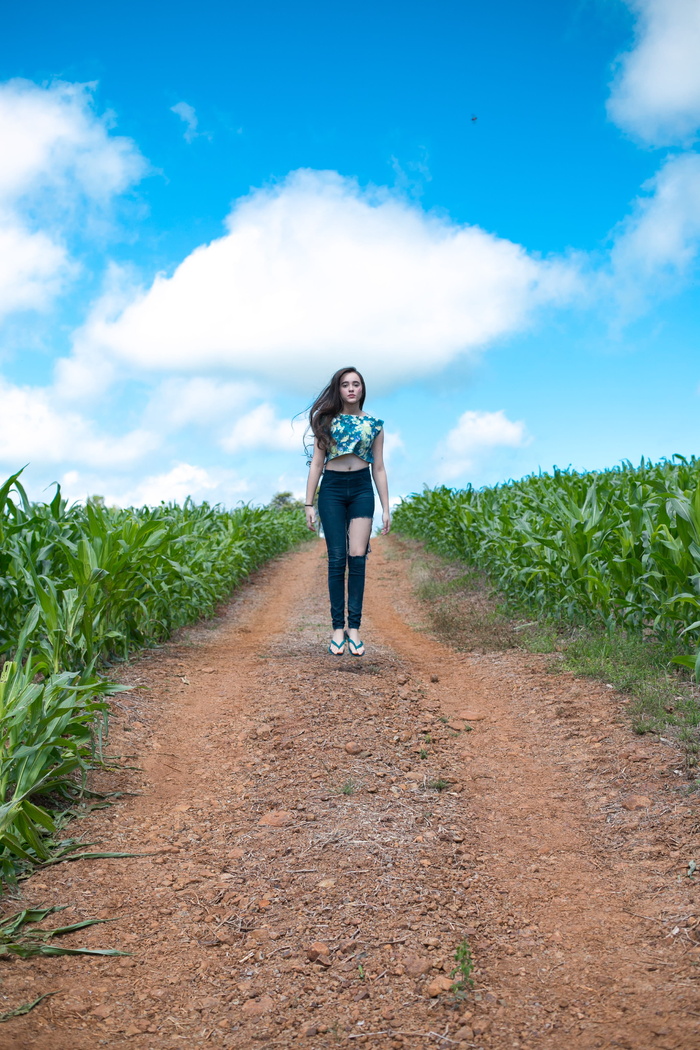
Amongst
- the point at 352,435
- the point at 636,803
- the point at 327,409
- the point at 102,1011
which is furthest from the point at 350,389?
the point at 102,1011

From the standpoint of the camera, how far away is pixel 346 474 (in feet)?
21.0

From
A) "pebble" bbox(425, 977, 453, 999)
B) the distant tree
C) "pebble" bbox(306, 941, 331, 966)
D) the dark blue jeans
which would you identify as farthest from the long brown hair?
the distant tree

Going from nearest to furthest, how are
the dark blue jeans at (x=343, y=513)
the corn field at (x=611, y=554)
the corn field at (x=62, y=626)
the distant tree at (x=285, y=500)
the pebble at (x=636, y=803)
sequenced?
the corn field at (x=62, y=626)
the pebble at (x=636, y=803)
the corn field at (x=611, y=554)
the dark blue jeans at (x=343, y=513)
the distant tree at (x=285, y=500)

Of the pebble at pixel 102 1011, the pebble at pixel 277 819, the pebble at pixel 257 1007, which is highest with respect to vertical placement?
the pebble at pixel 277 819

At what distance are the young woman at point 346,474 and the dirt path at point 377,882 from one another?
1111 mm

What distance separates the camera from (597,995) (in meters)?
2.71

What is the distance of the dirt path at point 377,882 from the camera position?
2.60 m

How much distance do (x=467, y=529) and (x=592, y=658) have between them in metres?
6.67

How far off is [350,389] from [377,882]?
405 centimetres

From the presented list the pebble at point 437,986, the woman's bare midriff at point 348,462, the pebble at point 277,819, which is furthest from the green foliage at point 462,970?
the woman's bare midriff at point 348,462

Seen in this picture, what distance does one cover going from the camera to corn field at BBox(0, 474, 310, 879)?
3752mm

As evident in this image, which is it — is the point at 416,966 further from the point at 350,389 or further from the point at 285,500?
the point at 285,500

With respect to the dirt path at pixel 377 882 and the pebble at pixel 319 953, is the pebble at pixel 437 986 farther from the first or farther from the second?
the pebble at pixel 319 953

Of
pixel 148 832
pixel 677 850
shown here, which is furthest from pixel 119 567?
pixel 677 850
